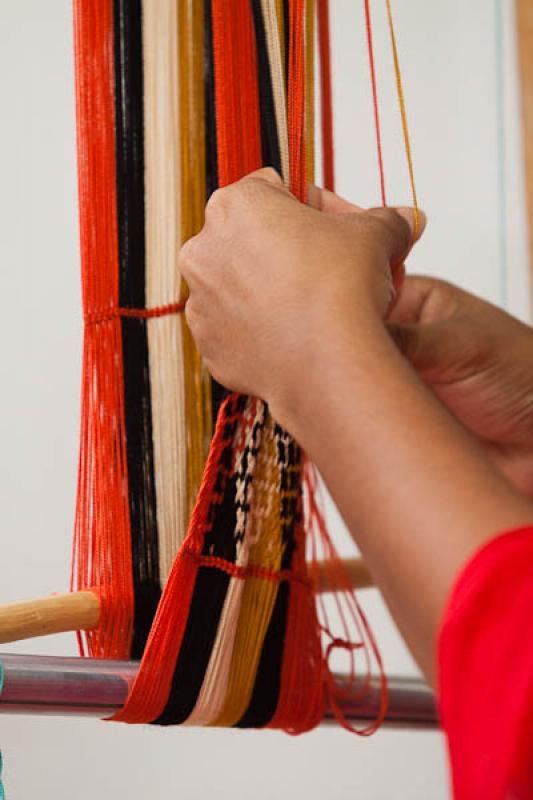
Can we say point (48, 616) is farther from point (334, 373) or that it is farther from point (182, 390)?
point (334, 373)

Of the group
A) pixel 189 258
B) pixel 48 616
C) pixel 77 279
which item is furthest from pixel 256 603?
pixel 77 279

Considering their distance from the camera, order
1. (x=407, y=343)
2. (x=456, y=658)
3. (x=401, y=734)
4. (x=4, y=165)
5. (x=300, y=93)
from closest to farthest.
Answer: (x=456, y=658) → (x=407, y=343) → (x=300, y=93) → (x=4, y=165) → (x=401, y=734)

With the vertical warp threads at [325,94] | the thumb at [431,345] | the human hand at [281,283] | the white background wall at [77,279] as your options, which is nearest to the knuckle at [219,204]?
the human hand at [281,283]

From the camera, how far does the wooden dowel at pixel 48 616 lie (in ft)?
2.39

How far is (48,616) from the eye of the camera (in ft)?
2.46

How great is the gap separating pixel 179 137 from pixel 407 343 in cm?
26

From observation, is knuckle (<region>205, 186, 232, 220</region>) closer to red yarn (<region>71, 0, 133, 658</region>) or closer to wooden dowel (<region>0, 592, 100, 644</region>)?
red yarn (<region>71, 0, 133, 658</region>)

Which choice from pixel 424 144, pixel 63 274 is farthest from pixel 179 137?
pixel 424 144

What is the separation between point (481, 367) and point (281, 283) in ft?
0.85

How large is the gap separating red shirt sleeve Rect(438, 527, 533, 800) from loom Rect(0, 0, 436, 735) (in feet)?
1.03

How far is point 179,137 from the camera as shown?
0.84 metres

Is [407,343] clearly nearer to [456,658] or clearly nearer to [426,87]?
[456,658]

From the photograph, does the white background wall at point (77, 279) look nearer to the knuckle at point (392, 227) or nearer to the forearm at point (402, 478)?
the knuckle at point (392, 227)

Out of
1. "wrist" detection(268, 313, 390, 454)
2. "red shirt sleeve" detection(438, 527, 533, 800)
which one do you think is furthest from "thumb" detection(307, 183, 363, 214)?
"red shirt sleeve" detection(438, 527, 533, 800)
